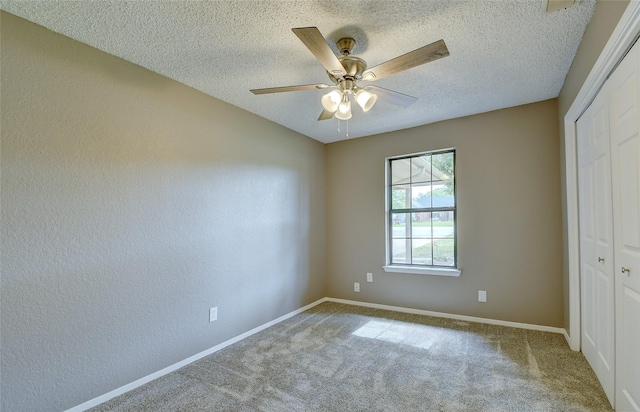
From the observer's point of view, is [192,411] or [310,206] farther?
[310,206]

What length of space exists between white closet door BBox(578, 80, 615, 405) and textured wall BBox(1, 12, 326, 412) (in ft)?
9.12

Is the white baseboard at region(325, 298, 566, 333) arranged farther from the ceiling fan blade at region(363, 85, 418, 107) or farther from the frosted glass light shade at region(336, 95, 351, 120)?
the frosted glass light shade at region(336, 95, 351, 120)

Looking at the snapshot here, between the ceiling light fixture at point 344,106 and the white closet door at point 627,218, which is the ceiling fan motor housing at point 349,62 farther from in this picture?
the white closet door at point 627,218

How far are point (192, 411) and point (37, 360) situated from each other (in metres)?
0.92

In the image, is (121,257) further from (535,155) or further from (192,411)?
(535,155)

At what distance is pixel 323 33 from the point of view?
193 centimetres

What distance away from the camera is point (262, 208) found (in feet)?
11.0

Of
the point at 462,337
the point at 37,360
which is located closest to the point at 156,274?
the point at 37,360

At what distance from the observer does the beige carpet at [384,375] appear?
1.92 meters

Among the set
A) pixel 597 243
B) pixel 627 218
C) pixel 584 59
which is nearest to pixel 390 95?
pixel 584 59

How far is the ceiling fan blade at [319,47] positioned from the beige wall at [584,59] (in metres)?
1.31

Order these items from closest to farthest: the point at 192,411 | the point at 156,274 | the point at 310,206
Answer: the point at 192,411
the point at 156,274
the point at 310,206

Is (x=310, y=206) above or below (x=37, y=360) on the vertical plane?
above

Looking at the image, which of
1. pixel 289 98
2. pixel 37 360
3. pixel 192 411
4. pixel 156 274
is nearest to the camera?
pixel 37 360
